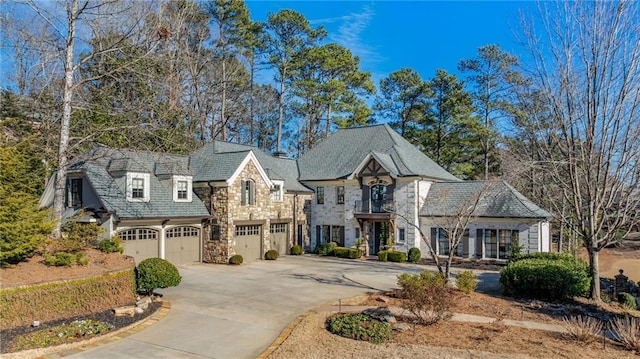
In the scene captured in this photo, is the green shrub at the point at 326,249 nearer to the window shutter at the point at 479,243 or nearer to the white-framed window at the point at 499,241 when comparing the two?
the window shutter at the point at 479,243

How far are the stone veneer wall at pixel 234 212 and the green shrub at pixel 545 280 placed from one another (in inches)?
567

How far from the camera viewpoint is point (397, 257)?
27641mm

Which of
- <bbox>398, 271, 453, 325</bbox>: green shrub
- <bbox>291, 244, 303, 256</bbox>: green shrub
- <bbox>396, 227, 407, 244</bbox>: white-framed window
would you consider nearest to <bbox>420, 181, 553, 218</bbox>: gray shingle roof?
<bbox>396, 227, 407, 244</bbox>: white-framed window

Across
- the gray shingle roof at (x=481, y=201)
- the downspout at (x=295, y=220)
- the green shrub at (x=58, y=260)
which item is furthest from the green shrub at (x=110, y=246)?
the gray shingle roof at (x=481, y=201)

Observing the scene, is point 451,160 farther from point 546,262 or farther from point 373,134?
point 546,262

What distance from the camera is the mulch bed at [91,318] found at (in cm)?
1038

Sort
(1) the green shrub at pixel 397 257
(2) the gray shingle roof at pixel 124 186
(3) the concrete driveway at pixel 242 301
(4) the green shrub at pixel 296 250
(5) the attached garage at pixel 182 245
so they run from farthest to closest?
(4) the green shrub at pixel 296 250, (1) the green shrub at pixel 397 257, (5) the attached garage at pixel 182 245, (2) the gray shingle roof at pixel 124 186, (3) the concrete driveway at pixel 242 301

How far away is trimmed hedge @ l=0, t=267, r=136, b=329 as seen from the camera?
11.3m

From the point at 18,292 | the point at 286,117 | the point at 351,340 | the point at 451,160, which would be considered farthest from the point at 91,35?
the point at 451,160

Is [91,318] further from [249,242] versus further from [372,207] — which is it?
[372,207]

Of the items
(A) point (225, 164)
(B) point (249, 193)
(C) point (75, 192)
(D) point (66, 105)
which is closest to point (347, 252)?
(B) point (249, 193)

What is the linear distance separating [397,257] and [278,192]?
8.59 metres

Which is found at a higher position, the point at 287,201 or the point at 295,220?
the point at 287,201

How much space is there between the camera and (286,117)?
49406 millimetres
